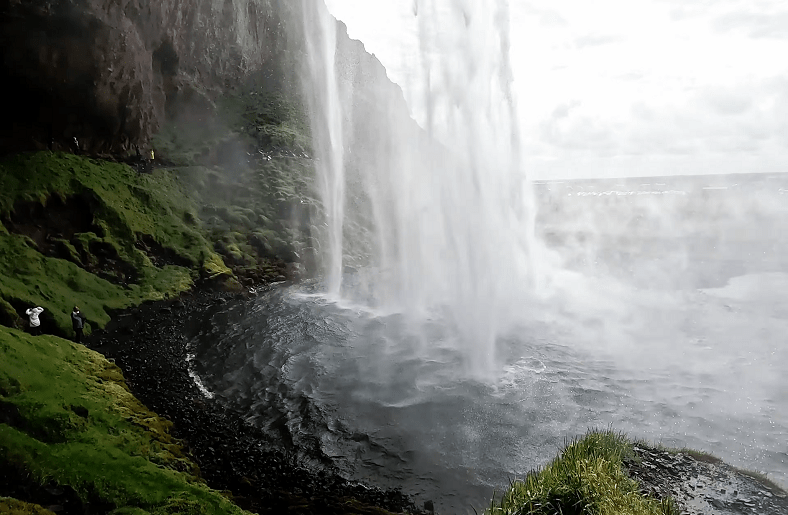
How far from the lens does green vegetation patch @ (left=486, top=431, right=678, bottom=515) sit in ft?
27.7

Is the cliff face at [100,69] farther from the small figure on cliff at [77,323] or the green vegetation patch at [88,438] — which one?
the green vegetation patch at [88,438]

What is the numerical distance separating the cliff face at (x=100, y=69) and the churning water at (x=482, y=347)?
14.4 meters

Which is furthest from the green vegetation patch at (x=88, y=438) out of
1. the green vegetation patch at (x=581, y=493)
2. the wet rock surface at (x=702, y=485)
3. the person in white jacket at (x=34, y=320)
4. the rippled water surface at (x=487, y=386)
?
the wet rock surface at (x=702, y=485)

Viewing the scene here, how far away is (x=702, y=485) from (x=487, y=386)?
7378 mm

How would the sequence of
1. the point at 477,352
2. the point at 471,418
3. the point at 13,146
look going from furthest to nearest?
the point at 13,146, the point at 477,352, the point at 471,418

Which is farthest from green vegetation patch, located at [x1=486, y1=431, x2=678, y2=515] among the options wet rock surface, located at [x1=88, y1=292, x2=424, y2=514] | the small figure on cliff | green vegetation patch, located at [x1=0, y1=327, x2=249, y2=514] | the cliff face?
the cliff face

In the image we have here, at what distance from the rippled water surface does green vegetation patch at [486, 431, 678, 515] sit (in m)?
2.68

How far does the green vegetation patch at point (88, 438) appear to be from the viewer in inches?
370

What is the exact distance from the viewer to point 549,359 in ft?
66.6

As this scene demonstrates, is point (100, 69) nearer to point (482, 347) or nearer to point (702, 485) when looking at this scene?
→ point (482, 347)

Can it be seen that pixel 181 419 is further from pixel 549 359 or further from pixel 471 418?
pixel 549 359

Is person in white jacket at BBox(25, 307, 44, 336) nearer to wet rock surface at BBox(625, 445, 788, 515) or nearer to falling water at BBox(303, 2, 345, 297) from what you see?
falling water at BBox(303, 2, 345, 297)

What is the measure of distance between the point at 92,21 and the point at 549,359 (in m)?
33.2

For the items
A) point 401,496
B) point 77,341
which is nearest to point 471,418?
point 401,496
